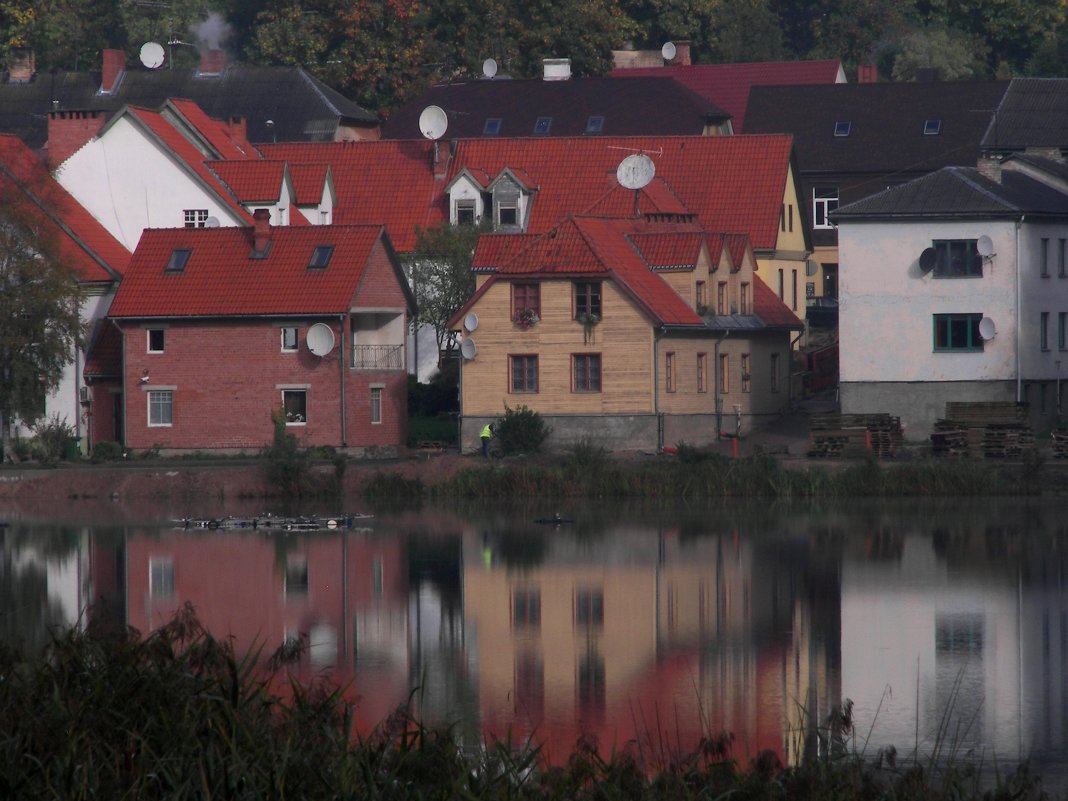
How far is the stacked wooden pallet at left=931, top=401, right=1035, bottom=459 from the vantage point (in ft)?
165

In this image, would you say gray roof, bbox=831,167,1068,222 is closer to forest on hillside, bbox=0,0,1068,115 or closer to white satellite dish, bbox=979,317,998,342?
white satellite dish, bbox=979,317,998,342

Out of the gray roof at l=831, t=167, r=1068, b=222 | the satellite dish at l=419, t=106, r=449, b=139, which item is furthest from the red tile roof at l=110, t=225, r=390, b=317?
the gray roof at l=831, t=167, r=1068, b=222

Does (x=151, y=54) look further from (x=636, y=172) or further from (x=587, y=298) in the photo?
(x=587, y=298)

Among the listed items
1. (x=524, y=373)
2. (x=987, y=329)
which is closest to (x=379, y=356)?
(x=524, y=373)

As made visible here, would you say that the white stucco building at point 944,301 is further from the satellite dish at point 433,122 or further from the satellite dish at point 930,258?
the satellite dish at point 433,122

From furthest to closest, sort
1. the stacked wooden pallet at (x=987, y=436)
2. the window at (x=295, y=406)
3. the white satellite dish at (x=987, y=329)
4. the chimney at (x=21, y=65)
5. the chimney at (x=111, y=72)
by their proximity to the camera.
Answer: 1. the chimney at (x=21, y=65)
2. the chimney at (x=111, y=72)
3. the window at (x=295, y=406)
4. the white satellite dish at (x=987, y=329)
5. the stacked wooden pallet at (x=987, y=436)

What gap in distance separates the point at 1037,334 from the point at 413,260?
19755 millimetres

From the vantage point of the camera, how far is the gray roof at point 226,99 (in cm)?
8575

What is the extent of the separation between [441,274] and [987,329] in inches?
679

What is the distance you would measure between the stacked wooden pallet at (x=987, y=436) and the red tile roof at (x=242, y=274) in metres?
16.2

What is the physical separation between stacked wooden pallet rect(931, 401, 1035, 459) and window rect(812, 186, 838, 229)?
33535 millimetres

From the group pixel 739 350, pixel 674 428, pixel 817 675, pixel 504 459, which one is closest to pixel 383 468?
pixel 504 459

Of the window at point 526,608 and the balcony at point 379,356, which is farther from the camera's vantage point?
the balcony at point 379,356

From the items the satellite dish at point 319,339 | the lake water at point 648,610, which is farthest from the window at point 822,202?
the lake water at point 648,610
